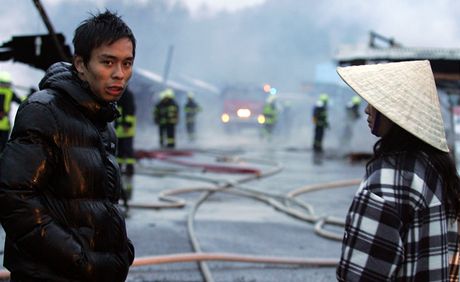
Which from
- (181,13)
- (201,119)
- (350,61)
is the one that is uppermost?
(181,13)

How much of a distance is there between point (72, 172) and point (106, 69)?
356 mm

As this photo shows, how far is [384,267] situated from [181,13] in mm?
36619

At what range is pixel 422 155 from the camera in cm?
182

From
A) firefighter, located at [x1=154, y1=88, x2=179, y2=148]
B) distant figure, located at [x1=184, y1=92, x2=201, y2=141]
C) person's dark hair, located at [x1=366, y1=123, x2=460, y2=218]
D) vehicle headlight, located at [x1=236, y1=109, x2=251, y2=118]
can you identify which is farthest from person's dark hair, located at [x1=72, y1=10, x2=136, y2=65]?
vehicle headlight, located at [x1=236, y1=109, x2=251, y2=118]

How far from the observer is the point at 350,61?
1498cm

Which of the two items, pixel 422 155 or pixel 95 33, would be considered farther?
pixel 95 33

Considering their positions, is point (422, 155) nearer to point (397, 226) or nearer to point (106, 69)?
point (397, 226)

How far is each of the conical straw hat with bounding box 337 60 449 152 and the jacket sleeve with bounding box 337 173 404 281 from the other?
8.6 inches

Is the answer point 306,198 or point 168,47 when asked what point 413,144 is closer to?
point 306,198

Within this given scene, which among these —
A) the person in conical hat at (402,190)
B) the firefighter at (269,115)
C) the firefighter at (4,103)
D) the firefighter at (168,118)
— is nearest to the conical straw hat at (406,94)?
the person in conical hat at (402,190)

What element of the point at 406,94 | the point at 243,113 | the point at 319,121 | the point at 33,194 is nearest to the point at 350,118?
the point at 319,121

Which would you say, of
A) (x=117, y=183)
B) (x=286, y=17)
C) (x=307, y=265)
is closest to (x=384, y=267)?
(x=117, y=183)

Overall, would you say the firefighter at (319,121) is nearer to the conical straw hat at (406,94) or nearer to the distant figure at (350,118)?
the distant figure at (350,118)

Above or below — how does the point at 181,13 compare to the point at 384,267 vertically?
above
